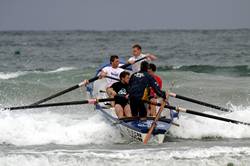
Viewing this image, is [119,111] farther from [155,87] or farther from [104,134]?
[155,87]

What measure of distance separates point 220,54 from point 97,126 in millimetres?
25370

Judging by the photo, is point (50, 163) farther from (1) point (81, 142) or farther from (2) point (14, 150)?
(1) point (81, 142)

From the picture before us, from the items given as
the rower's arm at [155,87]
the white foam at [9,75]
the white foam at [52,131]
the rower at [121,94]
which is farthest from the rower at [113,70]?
the white foam at [9,75]

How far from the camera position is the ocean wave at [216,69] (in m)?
28.6

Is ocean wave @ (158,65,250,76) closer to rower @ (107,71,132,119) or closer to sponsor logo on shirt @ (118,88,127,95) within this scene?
rower @ (107,71,132,119)

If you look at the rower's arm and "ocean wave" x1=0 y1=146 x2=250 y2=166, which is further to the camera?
the rower's arm

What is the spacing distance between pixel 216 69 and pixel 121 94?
53.8 ft

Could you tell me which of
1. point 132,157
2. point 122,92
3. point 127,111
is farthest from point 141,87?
point 132,157

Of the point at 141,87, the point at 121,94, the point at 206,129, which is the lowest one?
the point at 206,129

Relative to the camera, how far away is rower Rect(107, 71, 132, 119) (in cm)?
1363

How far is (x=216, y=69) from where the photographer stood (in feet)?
98.1

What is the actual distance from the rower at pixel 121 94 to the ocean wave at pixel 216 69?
1441 centimetres

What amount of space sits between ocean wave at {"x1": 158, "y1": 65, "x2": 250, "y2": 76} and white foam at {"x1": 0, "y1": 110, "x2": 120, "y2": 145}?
14033 mm

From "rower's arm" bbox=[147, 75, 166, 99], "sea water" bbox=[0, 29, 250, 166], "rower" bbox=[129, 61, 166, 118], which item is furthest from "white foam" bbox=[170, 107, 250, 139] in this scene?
"rower's arm" bbox=[147, 75, 166, 99]
